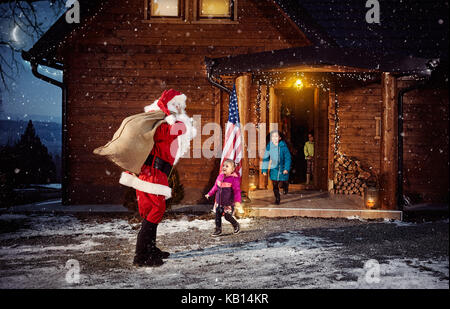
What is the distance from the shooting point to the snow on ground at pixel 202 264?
14.6 ft

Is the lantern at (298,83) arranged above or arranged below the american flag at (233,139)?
above

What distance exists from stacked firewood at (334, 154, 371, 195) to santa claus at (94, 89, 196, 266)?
764 cm

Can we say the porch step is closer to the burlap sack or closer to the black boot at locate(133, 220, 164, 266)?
the black boot at locate(133, 220, 164, 266)

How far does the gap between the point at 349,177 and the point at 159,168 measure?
8.02 meters

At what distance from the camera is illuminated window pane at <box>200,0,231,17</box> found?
437 inches

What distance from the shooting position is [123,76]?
35.8 feet

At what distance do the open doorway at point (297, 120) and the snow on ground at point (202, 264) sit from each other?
6.97m

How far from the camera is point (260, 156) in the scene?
12.4 meters

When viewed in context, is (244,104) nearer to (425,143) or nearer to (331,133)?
(331,133)

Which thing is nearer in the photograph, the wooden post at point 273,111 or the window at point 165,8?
the window at point 165,8

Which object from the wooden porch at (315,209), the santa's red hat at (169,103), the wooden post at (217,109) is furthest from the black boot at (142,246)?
the wooden post at (217,109)

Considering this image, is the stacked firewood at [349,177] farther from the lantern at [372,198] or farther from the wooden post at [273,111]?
the lantern at [372,198]

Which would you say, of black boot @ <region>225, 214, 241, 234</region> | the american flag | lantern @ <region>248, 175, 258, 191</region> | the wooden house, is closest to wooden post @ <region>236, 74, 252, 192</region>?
the american flag

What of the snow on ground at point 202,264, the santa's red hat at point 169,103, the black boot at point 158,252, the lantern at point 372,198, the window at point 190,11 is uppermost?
the window at point 190,11
